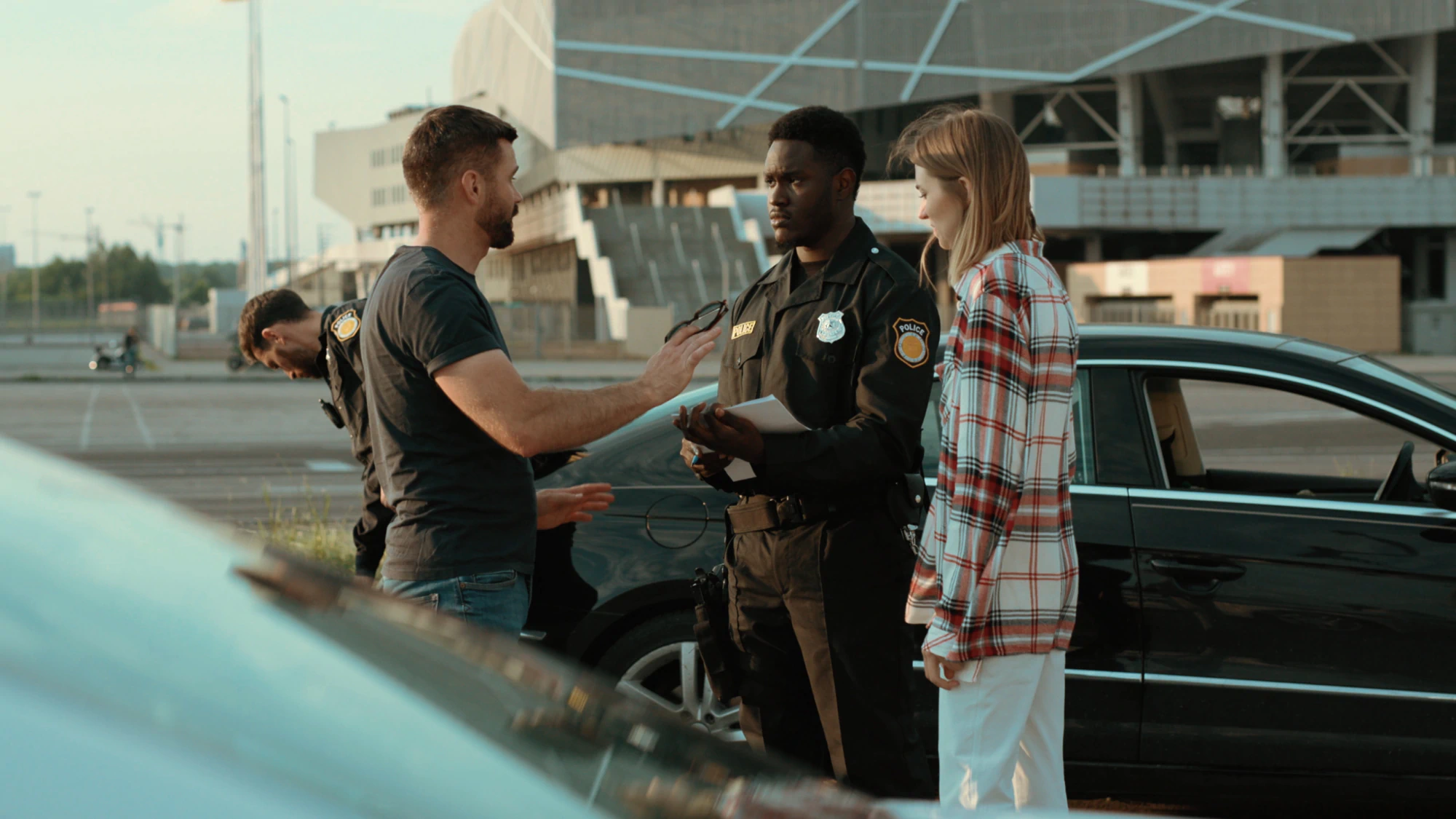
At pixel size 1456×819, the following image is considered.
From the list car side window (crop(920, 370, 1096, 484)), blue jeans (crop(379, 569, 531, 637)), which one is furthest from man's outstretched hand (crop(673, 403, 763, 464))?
car side window (crop(920, 370, 1096, 484))

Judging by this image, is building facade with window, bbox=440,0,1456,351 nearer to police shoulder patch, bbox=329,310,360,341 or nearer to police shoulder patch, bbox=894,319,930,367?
police shoulder patch, bbox=329,310,360,341

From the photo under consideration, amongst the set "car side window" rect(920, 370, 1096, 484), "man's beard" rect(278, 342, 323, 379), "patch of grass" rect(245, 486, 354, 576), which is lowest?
"patch of grass" rect(245, 486, 354, 576)

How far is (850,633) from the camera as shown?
3.08 metres

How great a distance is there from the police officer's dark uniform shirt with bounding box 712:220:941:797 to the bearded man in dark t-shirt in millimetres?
299

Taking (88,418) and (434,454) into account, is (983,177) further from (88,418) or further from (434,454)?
(88,418)

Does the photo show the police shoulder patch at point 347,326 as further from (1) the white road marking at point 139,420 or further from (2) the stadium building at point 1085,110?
(2) the stadium building at point 1085,110

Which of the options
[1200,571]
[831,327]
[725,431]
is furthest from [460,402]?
[1200,571]

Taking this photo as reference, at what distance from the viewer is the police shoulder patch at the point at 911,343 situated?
3.09 metres

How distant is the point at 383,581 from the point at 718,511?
1.48 metres

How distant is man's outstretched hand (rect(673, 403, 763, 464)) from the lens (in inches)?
117

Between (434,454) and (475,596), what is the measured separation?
32 cm

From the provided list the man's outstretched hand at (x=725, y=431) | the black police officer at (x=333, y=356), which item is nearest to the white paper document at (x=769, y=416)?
the man's outstretched hand at (x=725, y=431)

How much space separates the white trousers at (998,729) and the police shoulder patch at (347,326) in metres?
1.89

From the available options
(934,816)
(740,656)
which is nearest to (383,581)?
(740,656)
